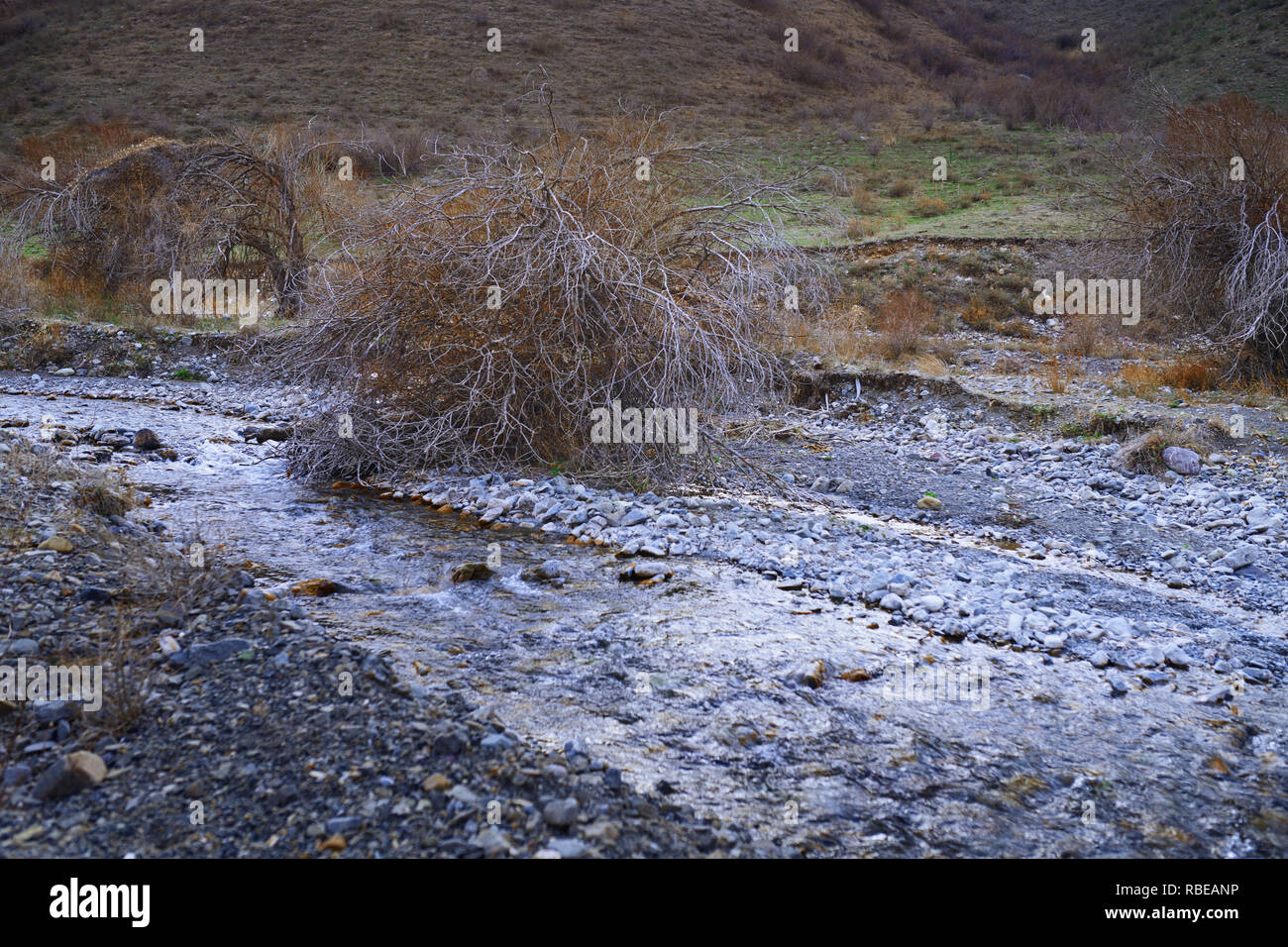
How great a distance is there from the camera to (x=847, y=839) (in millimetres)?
2949

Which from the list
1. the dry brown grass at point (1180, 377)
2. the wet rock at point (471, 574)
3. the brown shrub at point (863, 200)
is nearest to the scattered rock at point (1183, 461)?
the dry brown grass at point (1180, 377)

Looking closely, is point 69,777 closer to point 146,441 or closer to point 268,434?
point 146,441

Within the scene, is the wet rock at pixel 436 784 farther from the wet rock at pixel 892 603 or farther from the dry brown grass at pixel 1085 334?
the dry brown grass at pixel 1085 334

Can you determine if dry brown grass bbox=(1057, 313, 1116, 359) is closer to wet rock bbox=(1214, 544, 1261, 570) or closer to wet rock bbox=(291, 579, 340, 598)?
wet rock bbox=(1214, 544, 1261, 570)

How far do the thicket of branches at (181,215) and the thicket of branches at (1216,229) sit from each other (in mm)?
11210

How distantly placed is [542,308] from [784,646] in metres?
3.81

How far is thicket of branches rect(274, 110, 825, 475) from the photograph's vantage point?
710 cm

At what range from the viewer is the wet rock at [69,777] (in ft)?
9.20

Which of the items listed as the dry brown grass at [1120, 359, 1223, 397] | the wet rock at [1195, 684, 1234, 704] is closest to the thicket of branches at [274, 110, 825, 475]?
the wet rock at [1195, 684, 1234, 704]

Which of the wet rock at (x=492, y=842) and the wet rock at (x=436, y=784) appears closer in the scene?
the wet rock at (x=492, y=842)

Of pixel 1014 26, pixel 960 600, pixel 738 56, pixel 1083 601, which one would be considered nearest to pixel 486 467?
pixel 960 600

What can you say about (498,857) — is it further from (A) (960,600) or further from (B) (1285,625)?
(B) (1285,625)

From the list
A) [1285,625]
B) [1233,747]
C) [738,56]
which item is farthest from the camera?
[738,56]

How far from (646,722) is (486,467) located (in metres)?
4.14
